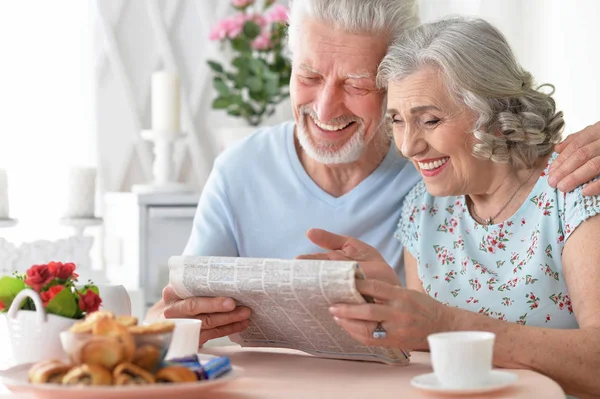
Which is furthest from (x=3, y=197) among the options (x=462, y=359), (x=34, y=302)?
(x=462, y=359)

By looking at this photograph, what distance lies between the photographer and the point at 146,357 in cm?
84

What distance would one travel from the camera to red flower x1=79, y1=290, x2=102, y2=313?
1039mm

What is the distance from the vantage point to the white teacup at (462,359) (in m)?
0.90

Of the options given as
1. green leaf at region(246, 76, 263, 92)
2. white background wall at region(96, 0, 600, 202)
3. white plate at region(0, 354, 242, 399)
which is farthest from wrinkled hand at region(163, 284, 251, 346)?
white background wall at region(96, 0, 600, 202)

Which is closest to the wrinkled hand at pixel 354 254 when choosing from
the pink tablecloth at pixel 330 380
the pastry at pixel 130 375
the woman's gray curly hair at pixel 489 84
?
the pink tablecloth at pixel 330 380

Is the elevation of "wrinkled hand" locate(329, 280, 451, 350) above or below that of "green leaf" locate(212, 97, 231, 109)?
below

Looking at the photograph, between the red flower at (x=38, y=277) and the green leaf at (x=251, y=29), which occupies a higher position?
the green leaf at (x=251, y=29)

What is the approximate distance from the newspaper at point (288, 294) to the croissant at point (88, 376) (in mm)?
253

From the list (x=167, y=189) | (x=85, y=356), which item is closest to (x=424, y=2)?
(x=167, y=189)

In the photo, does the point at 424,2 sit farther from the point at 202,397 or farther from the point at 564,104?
the point at 202,397

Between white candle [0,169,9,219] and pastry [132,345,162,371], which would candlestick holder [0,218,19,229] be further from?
pastry [132,345,162,371]

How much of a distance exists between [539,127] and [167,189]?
56.7 inches

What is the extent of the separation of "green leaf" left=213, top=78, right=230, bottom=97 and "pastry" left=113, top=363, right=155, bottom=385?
1938mm

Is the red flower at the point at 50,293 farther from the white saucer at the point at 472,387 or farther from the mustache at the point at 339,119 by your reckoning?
the mustache at the point at 339,119
